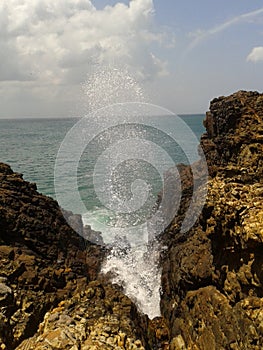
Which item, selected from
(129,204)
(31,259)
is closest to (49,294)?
(31,259)

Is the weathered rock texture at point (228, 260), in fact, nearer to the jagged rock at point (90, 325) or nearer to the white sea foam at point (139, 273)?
the white sea foam at point (139, 273)

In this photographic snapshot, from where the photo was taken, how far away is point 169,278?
12.2 m

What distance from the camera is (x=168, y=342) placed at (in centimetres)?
956

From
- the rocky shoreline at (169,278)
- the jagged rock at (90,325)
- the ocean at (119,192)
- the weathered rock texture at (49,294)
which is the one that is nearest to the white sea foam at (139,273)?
the ocean at (119,192)

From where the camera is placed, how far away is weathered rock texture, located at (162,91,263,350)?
7.14 meters

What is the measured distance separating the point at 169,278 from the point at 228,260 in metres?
4.34

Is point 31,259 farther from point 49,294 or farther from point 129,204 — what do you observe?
point 129,204

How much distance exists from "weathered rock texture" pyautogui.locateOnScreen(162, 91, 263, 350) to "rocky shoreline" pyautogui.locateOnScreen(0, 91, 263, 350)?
26mm

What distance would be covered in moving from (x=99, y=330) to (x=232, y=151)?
7.40 metres

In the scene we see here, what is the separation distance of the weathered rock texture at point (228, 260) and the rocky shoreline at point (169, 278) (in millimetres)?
26

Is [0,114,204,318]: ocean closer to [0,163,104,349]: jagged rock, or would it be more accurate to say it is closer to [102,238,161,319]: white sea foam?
[102,238,161,319]: white sea foam

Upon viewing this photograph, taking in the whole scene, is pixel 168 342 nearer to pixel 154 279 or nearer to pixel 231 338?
pixel 231 338

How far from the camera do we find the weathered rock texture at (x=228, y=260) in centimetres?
714

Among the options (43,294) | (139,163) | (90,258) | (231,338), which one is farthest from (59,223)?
(139,163)
